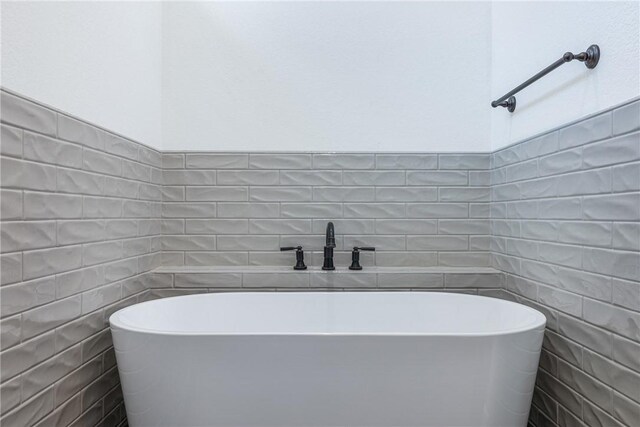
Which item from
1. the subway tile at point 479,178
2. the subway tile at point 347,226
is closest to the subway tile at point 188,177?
the subway tile at point 347,226

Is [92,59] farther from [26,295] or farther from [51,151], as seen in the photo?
[26,295]

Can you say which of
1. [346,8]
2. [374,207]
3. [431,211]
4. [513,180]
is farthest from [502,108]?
[346,8]

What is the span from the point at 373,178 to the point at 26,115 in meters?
1.56

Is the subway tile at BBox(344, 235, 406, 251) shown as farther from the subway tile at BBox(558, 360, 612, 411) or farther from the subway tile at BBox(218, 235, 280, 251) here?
the subway tile at BBox(558, 360, 612, 411)

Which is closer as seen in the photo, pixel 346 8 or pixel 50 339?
pixel 50 339

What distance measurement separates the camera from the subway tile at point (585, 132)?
123cm

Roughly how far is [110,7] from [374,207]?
5.30ft

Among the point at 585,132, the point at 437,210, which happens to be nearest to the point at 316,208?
the point at 437,210

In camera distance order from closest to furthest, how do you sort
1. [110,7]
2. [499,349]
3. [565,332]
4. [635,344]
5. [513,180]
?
[635,344] → [499,349] → [565,332] → [110,7] → [513,180]

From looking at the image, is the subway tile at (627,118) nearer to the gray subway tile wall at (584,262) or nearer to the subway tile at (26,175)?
the gray subway tile wall at (584,262)

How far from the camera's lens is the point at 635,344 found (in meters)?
1.09

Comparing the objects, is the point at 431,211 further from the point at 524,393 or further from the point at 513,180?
the point at 524,393

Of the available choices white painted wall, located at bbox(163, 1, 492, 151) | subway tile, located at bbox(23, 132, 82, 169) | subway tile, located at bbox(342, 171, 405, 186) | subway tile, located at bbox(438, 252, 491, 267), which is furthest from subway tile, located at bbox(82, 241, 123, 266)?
subway tile, located at bbox(438, 252, 491, 267)

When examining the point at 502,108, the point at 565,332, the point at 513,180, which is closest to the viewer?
the point at 565,332
